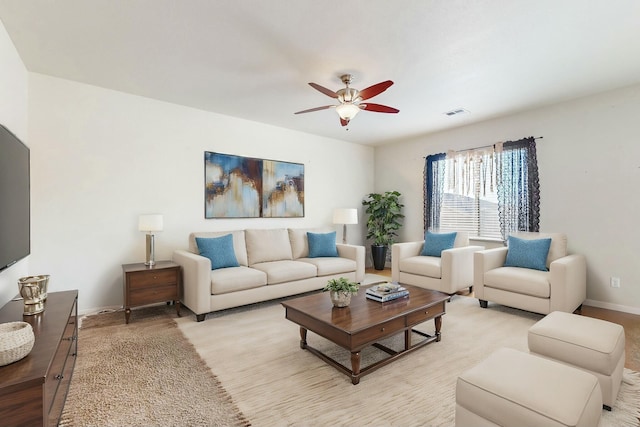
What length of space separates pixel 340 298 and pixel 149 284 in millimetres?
2198

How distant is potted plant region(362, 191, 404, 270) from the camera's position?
Answer: 6.07 metres

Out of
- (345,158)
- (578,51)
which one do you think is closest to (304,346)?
(578,51)

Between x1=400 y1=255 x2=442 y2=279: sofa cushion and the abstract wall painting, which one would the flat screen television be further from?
x1=400 y1=255 x2=442 y2=279: sofa cushion

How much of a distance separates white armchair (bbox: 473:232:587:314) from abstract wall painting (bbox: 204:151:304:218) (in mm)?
3021

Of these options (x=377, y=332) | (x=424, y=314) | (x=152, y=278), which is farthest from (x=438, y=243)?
(x=152, y=278)

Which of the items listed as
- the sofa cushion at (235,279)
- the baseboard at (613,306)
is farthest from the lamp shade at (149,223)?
the baseboard at (613,306)

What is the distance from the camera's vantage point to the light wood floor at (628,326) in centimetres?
243

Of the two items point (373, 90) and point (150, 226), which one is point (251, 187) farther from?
point (373, 90)

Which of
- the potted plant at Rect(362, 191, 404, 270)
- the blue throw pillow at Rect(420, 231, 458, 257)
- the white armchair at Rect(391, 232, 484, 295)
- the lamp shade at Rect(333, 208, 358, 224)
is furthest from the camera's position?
the potted plant at Rect(362, 191, 404, 270)

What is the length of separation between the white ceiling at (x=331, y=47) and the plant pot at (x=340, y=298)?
2123 mm

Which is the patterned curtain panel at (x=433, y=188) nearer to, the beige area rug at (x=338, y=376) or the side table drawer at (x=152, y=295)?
the beige area rug at (x=338, y=376)

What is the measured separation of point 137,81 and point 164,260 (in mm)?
2151

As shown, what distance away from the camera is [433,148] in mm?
5652

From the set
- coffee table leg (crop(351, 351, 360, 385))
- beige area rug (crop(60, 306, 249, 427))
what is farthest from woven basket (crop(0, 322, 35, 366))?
coffee table leg (crop(351, 351, 360, 385))
